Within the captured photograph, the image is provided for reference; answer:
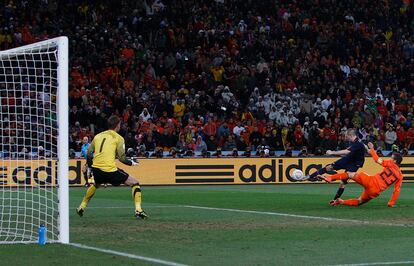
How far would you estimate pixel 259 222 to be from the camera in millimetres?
16391

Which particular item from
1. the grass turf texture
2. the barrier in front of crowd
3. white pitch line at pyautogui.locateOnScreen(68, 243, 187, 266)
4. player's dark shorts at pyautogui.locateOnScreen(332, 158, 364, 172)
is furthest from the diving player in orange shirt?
the barrier in front of crowd

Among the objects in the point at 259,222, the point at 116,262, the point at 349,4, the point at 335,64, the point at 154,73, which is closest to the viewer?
the point at 116,262

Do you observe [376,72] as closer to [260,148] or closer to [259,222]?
[260,148]

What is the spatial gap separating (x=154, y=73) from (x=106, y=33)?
2.89 metres

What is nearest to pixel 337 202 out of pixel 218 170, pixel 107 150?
pixel 107 150

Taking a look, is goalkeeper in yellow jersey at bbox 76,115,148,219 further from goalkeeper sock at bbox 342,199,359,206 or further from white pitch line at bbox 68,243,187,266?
goalkeeper sock at bbox 342,199,359,206

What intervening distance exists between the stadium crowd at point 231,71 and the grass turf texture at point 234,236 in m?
11.5

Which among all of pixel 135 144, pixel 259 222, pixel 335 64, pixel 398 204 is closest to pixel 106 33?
pixel 135 144

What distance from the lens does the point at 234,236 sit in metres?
13.8

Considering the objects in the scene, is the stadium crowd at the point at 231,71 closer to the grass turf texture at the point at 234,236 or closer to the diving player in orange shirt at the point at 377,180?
the grass turf texture at the point at 234,236

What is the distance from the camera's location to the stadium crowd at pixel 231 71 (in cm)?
3459

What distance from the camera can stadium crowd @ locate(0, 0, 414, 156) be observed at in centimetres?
3459

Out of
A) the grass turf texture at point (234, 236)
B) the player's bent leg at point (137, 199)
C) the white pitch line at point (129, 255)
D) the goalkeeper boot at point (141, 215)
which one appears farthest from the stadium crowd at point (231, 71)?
the white pitch line at point (129, 255)

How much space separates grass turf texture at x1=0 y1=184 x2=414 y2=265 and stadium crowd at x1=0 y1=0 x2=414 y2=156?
11533 mm
